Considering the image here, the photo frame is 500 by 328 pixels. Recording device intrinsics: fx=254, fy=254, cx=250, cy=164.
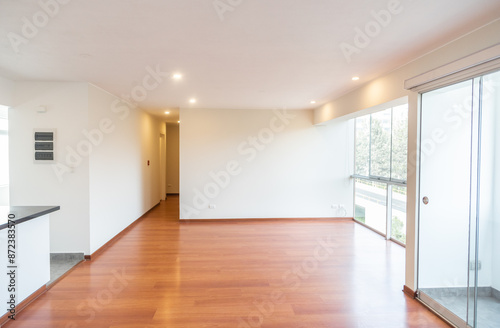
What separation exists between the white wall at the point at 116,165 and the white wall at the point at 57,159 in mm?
127

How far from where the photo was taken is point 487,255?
224 centimetres

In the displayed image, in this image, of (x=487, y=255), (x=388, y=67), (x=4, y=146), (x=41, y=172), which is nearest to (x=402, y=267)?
(x=487, y=255)

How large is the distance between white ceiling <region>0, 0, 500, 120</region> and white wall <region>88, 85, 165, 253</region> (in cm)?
66

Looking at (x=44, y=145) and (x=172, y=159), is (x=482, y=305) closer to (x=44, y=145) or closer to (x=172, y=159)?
(x=44, y=145)

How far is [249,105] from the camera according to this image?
5.57 meters

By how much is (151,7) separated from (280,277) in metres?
3.09

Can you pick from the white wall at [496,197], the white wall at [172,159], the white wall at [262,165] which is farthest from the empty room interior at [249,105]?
the white wall at [172,159]

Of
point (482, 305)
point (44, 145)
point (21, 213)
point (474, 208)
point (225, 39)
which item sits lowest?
point (482, 305)

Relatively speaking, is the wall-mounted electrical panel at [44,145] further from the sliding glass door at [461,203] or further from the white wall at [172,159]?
the white wall at [172,159]

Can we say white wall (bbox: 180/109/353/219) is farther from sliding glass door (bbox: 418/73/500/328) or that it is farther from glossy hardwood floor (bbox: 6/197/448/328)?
sliding glass door (bbox: 418/73/500/328)

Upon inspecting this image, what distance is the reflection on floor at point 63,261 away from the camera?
3.42 meters

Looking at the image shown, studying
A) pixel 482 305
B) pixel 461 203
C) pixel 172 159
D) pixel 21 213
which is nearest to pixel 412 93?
pixel 461 203

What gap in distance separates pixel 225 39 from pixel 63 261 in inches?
150

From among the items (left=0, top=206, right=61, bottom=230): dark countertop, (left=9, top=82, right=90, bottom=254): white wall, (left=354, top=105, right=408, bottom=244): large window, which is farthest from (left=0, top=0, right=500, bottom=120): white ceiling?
(left=0, top=206, right=61, bottom=230): dark countertop
